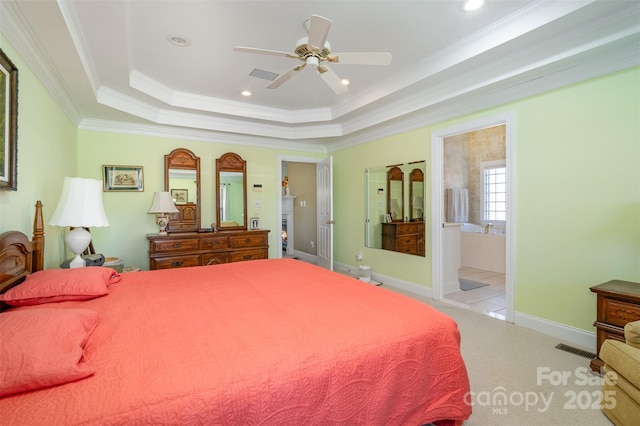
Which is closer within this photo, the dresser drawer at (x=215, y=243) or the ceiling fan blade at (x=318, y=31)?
the ceiling fan blade at (x=318, y=31)

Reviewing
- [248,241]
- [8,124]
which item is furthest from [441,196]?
[8,124]

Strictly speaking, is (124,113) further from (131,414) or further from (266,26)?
(131,414)

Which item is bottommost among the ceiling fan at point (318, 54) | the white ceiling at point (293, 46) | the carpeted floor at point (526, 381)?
the carpeted floor at point (526, 381)

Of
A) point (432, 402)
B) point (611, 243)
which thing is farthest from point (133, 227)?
point (611, 243)

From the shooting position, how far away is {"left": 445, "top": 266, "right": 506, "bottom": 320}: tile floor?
3.61 m

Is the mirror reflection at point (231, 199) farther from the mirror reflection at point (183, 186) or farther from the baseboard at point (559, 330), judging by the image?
the baseboard at point (559, 330)

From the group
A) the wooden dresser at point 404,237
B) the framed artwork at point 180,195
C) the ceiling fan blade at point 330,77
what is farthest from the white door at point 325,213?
the ceiling fan blade at point 330,77

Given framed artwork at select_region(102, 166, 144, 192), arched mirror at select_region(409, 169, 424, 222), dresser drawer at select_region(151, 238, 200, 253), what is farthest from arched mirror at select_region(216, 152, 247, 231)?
arched mirror at select_region(409, 169, 424, 222)

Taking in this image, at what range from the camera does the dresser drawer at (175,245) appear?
4.06 metres

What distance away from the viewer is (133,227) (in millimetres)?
4355

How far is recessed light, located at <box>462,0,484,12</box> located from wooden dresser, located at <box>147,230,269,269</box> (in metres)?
3.74

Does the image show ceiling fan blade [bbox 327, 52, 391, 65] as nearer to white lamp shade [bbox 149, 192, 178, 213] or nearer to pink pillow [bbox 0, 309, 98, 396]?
pink pillow [bbox 0, 309, 98, 396]

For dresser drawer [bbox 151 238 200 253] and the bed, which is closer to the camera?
the bed

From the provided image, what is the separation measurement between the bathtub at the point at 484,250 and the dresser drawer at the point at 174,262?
16.3 feet
